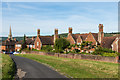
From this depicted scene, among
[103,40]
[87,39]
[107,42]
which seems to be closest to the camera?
[107,42]

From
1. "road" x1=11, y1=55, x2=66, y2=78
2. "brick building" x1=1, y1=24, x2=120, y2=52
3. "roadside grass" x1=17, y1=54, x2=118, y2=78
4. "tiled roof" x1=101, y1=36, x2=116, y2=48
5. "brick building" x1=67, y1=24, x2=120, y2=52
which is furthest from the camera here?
"tiled roof" x1=101, y1=36, x2=116, y2=48

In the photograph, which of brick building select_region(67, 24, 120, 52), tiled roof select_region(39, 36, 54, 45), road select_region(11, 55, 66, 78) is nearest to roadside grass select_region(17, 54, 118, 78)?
road select_region(11, 55, 66, 78)

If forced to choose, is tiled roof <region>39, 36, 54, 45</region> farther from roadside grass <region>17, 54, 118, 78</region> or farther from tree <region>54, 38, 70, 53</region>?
roadside grass <region>17, 54, 118, 78</region>

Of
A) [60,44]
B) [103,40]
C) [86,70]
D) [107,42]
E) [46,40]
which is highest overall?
[46,40]

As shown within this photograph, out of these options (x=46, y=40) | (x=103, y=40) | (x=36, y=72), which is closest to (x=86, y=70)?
(x=36, y=72)

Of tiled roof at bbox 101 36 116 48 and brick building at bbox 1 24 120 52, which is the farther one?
tiled roof at bbox 101 36 116 48

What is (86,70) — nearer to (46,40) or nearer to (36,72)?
(36,72)

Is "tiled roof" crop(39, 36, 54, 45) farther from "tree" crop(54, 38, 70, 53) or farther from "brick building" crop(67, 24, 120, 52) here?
"tree" crop(54, 38, 70, 53)

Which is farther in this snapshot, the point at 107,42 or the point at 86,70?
the point at 107,42

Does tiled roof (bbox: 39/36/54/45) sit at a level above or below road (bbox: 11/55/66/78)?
above

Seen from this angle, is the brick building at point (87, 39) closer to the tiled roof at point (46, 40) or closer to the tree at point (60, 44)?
the tiled roof at point (46, 40)

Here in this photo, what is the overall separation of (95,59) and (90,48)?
46.1 feet

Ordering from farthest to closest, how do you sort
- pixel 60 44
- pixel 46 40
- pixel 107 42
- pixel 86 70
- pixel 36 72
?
pixel 46 40
pixel 60 44
pixel 107 42
pixel 86 70
pixel 36 72

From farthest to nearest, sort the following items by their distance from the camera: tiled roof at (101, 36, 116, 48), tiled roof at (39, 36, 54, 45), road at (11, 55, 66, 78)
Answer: tiled roof at (39, 36, 54, 45) → tiled roof at (101, 36, 116, 48) → road at (11, 55, 66, 78)
